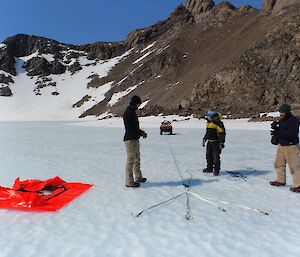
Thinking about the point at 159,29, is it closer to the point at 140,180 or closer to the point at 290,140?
the point at 140,180

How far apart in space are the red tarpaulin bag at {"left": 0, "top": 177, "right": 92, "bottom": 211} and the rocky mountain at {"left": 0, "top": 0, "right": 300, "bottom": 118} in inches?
1358

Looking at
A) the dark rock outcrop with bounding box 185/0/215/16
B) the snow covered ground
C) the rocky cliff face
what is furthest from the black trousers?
the dark rock outcrop with bounding box 185/0/215/16

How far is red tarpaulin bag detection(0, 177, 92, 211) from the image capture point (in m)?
7.08

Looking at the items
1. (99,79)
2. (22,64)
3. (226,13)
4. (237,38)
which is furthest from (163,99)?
(22,64)

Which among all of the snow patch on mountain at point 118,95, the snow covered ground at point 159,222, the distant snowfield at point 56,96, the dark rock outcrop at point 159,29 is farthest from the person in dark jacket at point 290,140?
the dark rock outcrop at point 159,29

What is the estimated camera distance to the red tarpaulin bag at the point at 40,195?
7.08 m

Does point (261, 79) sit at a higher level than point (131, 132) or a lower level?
higher

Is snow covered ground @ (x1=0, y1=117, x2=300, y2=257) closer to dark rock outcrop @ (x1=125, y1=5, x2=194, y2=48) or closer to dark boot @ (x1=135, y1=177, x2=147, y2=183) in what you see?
dark boot @ (x1=135, y1=177, x2=147, y2=183)

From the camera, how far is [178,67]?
76.1 meters

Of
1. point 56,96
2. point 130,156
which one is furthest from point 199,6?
point 130,156

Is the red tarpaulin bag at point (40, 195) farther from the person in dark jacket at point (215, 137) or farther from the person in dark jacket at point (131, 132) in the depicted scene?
the person in dark jacket at point (215, 137)

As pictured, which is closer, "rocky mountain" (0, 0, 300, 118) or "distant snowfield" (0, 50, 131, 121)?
"rocky mountain" (0, 0, 300, 118)

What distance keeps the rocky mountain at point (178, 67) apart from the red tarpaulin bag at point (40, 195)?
34.5 m

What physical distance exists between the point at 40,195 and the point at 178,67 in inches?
2778
